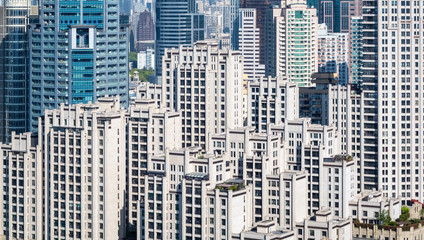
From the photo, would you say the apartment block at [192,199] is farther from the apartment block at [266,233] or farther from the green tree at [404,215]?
the green tree at [404,215]

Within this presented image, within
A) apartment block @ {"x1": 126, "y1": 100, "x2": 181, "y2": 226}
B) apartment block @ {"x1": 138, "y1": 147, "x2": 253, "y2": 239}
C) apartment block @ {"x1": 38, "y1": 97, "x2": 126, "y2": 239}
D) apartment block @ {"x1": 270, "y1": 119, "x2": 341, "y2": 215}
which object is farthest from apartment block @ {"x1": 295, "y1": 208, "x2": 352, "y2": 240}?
apartment block @ {"x1": 38, "y1": 97, "x2": 126, "y2": 239}

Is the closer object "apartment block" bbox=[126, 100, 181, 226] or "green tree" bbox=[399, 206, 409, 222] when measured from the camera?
"apartment block" bbox=[126, 100, 181, 226]

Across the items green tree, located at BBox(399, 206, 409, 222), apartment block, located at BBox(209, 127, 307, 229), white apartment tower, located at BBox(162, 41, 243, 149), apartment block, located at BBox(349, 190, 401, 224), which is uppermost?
white apartment tower, located at BBox(162, 41, 243, 149)

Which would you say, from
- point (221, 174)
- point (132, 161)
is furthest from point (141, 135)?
point (221, 174)

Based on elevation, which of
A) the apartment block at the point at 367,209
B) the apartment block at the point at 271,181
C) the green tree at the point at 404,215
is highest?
the apartment block at the point at 271,181

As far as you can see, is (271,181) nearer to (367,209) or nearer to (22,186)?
(367,209)

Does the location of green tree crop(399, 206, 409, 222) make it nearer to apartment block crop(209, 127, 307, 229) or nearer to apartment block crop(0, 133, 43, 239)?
apartment block crop(209, 127, 307, 229)

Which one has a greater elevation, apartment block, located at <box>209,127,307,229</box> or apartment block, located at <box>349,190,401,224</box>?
apartment block, located at <box>209,127,307,229</box>

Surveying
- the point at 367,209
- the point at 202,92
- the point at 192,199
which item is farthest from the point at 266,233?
the point at 202,92

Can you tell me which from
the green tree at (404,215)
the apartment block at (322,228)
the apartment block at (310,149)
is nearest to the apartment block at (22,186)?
the apartment block at (310,149)
